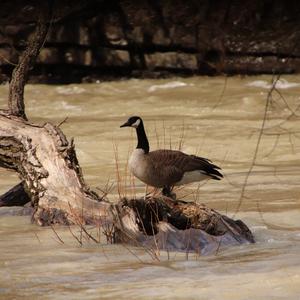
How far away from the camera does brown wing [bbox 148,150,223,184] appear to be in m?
10.4

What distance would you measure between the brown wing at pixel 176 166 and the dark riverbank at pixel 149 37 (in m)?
12.3

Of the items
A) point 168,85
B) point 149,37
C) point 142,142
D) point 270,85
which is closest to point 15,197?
point 142,142

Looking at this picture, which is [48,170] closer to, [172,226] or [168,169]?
[168,169]

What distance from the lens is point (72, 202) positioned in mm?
9805

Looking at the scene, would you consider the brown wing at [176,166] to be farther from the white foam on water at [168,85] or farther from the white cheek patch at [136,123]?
the white foam on water at [168,85]

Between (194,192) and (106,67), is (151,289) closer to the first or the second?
(194,192)

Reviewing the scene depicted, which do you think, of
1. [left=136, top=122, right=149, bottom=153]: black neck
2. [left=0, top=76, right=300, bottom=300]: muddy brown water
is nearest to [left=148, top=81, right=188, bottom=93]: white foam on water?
[left=0, top=76, right=300, bottom=300]: muddy brown water

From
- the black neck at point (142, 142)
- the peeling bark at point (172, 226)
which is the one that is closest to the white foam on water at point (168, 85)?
the black neck at point (142, 142)

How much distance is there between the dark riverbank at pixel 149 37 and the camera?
2288 centimetres

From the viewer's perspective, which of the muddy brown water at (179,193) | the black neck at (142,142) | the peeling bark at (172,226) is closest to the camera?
the muddy brown water at (179,193)

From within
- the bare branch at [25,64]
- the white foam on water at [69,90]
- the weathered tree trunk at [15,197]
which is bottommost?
the white foam on water at [69,90]

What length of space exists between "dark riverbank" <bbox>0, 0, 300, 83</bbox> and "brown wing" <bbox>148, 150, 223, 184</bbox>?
40.4ft

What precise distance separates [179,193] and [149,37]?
465 inches

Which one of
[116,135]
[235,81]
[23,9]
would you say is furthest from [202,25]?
[116,135]
